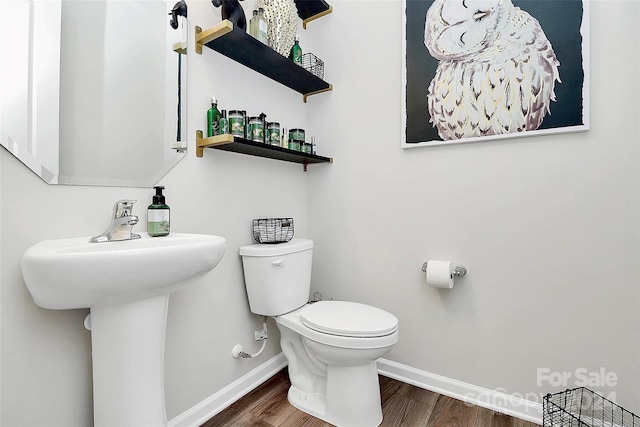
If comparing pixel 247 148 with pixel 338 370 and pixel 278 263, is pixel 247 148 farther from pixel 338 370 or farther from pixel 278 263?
pixel 338 370

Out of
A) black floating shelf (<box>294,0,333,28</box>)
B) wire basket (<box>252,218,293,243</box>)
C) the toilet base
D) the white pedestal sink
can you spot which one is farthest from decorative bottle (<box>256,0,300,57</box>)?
the toilet base

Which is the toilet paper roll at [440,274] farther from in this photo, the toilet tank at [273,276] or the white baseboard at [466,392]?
the toilet tank at [273,276]

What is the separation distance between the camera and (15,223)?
0.87 meters

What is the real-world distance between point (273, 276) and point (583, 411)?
1.42m

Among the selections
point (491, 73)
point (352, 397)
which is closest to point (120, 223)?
point (352, 397)

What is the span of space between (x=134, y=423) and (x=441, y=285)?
4.23ft

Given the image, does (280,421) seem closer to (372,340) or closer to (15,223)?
(372,340)

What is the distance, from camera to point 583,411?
4.24 feet

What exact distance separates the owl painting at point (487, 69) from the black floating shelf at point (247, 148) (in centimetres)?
73

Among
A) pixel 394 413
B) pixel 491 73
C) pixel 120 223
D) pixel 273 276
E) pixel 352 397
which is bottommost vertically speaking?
pixel 394 413

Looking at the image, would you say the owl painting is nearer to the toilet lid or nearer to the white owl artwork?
the white owl artwork

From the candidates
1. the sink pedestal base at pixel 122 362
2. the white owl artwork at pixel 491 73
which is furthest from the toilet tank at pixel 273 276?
the white owl artwork at pixel 491 73

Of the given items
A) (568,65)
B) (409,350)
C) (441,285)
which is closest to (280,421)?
(409,350)

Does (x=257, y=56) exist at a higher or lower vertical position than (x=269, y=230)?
higher
